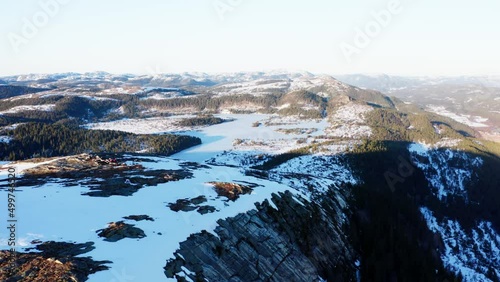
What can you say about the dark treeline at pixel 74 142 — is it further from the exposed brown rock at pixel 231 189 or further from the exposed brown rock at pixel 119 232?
the exposed brown rock at pixel 119 232

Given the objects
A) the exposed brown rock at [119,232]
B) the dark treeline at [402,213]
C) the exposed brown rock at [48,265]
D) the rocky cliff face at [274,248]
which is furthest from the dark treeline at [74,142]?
the exposed brown rock at [48,265]

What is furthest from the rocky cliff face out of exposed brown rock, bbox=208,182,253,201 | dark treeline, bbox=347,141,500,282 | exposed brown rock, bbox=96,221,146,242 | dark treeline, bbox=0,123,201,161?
dark treeline, bbox=0,123,201,161

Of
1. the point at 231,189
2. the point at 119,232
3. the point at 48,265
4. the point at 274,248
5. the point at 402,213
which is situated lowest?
the point at 402,213

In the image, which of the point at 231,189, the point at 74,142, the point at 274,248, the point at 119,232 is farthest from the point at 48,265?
the point at 74,142

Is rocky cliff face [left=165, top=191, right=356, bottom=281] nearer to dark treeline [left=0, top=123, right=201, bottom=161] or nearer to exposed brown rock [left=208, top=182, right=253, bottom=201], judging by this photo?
exposed brown rock [left=208, top=182, right=253, bottom=201]

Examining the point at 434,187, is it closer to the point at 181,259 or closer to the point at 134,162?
the point at 134,162

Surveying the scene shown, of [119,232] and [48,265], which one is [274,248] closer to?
[119,232]
